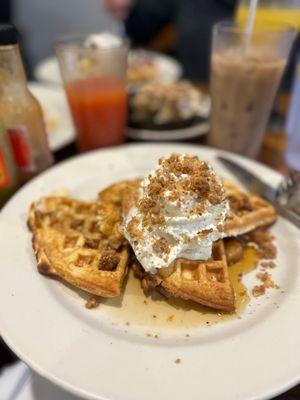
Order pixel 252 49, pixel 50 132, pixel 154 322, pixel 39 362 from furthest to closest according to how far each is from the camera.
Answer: pixel 50 132 < pixel 252 49 < pixel 154 322 < pixel 39 362

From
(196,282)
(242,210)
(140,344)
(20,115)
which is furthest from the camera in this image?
(20,115)

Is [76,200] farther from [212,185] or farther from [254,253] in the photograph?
[254,253]

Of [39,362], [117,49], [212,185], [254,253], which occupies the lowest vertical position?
[254,253]

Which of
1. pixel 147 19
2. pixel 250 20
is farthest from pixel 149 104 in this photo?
pixel 147 19

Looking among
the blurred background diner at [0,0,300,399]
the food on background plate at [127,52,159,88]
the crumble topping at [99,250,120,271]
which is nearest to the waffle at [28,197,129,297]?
the crumble topping at [99,250,120,271]

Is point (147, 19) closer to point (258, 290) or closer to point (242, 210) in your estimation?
point (242, 210)

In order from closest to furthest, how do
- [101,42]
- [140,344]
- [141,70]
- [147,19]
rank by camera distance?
1. [140,344]
2. [101,42]
3. [141,70]
4. [147,19]

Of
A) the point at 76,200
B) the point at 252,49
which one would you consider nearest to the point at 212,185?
the point at 76,200
